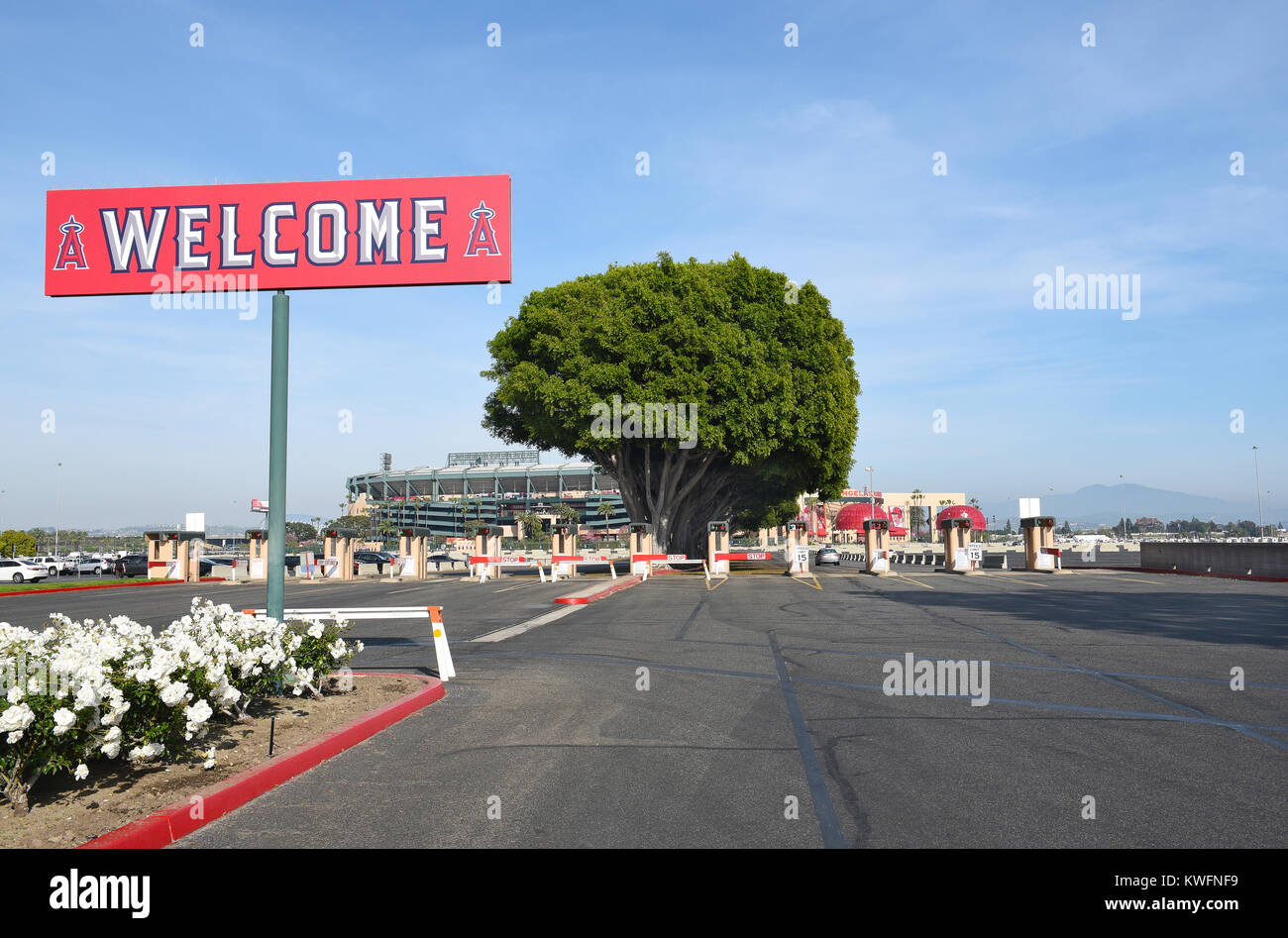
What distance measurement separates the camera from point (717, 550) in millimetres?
41344

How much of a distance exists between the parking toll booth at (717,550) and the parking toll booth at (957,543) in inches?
371

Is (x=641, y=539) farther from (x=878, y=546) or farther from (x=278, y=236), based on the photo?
(x=278, y=236)

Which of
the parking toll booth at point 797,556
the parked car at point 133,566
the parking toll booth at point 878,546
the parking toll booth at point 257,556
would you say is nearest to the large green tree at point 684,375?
the parking toll booth at point 797,556

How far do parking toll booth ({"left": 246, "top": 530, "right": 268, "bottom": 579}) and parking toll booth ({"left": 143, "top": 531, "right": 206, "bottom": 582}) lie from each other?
2519 millimetres

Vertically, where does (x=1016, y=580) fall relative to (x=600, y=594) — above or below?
below

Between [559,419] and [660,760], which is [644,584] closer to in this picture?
[559,419]

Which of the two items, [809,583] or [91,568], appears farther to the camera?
[91,568]

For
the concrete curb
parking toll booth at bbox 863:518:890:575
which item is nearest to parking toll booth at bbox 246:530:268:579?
parking toll booth at bbox 863:518:890:575

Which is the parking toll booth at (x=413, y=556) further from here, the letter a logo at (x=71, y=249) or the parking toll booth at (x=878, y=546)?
the letter a logo at (x=71, y=249)

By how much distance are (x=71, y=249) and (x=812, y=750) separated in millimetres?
11796

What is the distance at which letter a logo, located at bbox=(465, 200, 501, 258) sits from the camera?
12.3 meters

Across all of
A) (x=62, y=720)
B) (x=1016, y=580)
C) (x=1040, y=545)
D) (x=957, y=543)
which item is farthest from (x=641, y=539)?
(x=62, y=720)

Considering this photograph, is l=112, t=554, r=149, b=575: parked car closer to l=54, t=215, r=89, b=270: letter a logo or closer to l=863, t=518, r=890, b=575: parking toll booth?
l=863, t=518, r=890, b=575: parking toll booth
